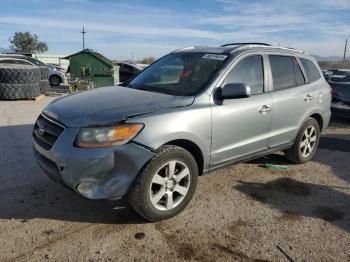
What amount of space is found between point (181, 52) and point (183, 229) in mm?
2537

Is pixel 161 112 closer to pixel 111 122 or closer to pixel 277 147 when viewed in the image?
pixel 111 122

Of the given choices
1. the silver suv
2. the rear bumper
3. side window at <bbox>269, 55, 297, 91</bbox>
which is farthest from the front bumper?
the rear bumper

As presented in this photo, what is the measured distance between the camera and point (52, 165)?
3668mm

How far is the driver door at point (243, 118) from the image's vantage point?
14.0ft

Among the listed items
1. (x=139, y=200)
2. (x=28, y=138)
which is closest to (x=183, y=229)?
(x=139, y=200)

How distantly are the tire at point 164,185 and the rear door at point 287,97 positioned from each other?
5.24ft

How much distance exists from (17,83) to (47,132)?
10038 mm

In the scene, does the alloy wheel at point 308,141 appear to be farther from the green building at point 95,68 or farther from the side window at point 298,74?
the green building at point 95,68

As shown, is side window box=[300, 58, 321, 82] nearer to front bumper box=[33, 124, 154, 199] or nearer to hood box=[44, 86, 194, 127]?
hood box=[44, 86, 194, 127]

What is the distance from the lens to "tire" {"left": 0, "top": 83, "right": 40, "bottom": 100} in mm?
12672


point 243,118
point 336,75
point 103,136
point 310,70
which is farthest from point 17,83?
point 336,75

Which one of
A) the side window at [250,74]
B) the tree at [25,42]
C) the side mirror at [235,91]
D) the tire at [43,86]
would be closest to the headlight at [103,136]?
the side mirror at [235,91]

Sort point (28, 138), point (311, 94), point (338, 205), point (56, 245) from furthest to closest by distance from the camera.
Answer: point (28, 138) → point (311, 94) → point (338, 205) → point (56, 245)

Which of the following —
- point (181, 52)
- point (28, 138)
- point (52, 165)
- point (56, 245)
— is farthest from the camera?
point (28, 138)
